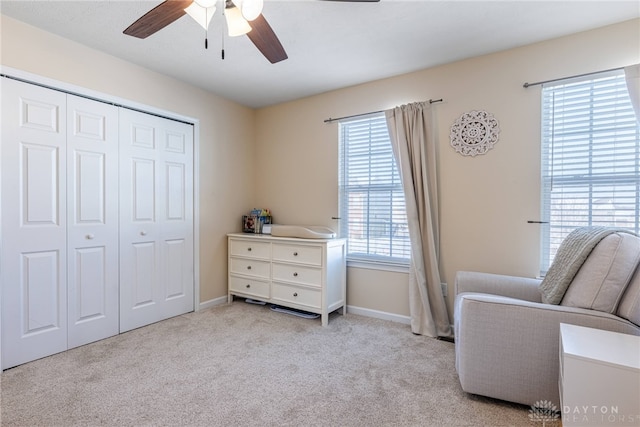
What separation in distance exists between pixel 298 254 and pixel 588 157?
2.48 m

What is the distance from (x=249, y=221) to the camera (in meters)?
3.79

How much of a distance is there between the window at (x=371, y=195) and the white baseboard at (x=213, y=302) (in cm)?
158

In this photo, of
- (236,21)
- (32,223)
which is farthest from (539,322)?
(32,223)

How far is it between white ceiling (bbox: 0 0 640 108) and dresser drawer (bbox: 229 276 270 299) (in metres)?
2.16

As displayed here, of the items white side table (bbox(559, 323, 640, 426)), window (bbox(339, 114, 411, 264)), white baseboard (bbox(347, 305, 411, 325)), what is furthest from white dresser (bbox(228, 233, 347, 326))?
white side table (bbox(559, 323, 640, 426))

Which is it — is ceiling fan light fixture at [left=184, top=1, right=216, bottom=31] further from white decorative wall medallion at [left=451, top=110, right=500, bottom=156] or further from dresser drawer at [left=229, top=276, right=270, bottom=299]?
dresser drawer at [left=229, top=276, right=270, bottom=299]

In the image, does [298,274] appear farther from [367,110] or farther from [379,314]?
[367,110]

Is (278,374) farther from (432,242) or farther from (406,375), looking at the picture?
(432,242)

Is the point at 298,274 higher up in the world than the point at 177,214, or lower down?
lower down

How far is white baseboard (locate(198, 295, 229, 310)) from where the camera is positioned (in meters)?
3.39

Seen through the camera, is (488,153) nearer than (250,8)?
No

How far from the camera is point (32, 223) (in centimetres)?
222

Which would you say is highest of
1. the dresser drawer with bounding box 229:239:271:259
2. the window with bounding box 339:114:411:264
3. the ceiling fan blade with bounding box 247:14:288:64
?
the ceiling fan blade with bounding box 247:14:288:64

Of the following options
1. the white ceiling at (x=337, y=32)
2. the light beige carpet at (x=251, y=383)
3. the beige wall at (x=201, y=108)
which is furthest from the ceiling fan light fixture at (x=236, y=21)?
the light beige carpet at (x=251, y=383)
